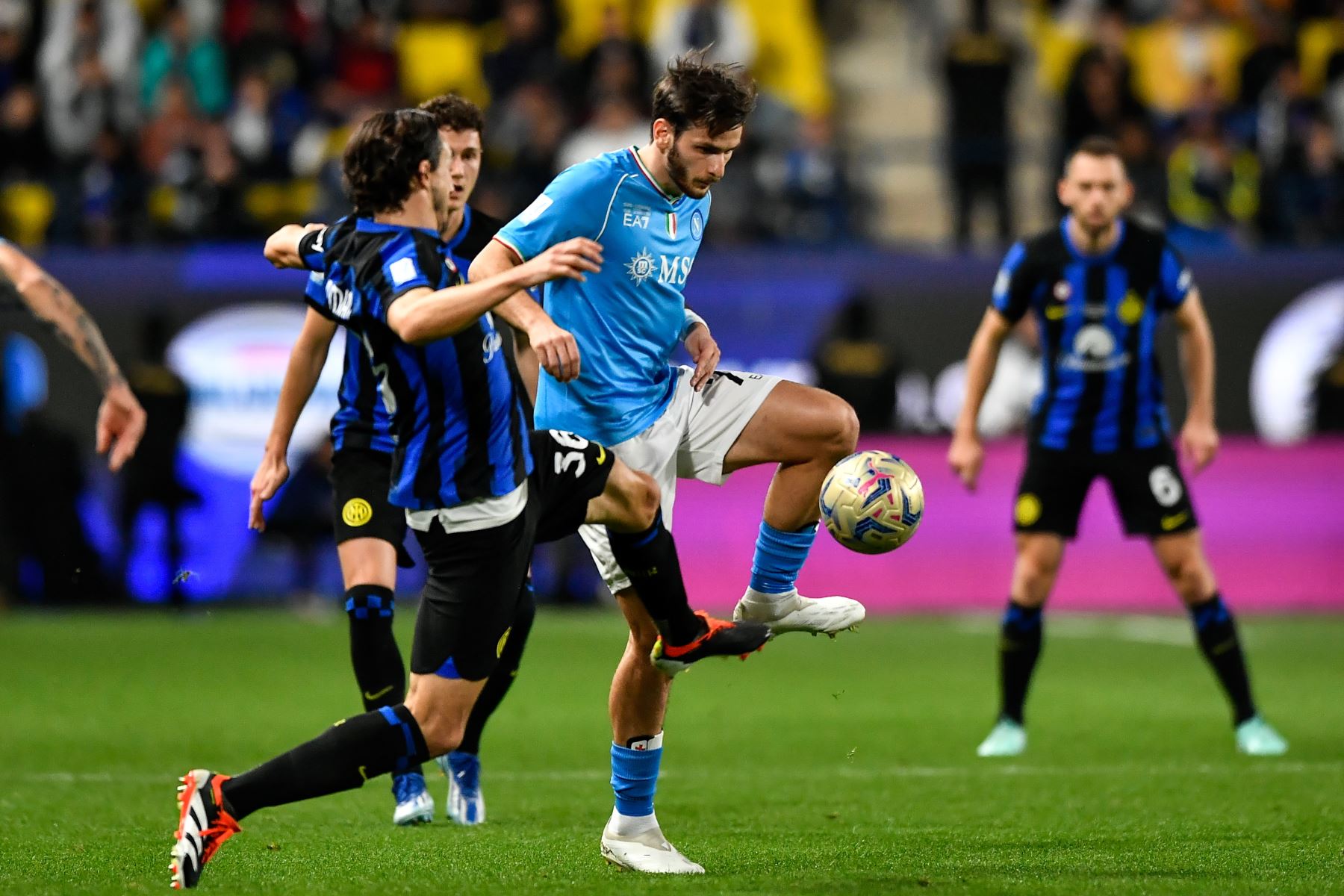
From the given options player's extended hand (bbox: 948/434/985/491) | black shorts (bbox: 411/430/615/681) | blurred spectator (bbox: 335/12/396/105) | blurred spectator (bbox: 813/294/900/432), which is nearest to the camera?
black shorts (bbox: 411/430/615/681)

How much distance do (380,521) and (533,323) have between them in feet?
5.89

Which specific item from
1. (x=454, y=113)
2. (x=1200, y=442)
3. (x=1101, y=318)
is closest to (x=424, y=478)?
(x=454, y=113)

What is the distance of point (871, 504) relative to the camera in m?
6.05

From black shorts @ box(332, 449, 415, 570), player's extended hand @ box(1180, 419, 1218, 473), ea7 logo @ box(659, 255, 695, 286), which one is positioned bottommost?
player's extended hand @ box(1180, 419, 1218, 473)

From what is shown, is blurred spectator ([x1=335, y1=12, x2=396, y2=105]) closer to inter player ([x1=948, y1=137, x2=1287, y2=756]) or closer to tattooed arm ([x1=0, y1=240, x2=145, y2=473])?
inter player ([x1=948, y1=137, x2=1287, y2=756])

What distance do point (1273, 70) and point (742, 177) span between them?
529cm

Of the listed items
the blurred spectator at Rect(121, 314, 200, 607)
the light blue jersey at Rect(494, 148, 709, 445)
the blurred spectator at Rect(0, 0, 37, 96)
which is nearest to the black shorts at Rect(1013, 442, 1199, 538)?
the light blue jersey at Rect(494, 148, 709, 445)

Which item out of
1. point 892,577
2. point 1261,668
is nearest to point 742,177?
point 892,577

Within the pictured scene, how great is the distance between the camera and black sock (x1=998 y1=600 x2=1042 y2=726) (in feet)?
28.9

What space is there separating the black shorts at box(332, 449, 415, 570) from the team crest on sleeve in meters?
1.31

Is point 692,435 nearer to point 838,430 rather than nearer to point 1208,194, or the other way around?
point 838,430

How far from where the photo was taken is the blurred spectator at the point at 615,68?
16.9 metres

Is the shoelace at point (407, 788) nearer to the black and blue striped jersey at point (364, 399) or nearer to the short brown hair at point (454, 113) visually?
the black and blue striped jersey at point (364, 399)

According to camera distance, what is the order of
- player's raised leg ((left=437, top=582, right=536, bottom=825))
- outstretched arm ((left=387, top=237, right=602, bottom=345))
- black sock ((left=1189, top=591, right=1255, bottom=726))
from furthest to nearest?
black sock ((left=1189, top=591, right=1255, bottom=726)) < player's raised leg ((left=437, top=582, right=536, bottom=825)) < outstretched arm ((left=387, top=237, right=602, bottom=345))
